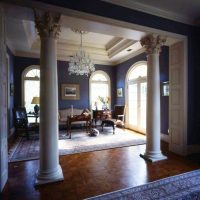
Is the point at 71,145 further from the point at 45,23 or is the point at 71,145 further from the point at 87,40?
the point at 87,40

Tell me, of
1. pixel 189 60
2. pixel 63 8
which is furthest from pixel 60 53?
pixel 189 60

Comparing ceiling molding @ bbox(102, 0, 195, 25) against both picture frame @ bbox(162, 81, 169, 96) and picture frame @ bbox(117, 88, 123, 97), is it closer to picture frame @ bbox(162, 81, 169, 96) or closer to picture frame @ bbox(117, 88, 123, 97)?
picture frame @ bbox(162, 81, 169, 96)

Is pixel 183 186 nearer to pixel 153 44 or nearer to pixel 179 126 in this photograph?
pixel 179 126

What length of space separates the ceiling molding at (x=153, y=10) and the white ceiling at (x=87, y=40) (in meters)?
0.43

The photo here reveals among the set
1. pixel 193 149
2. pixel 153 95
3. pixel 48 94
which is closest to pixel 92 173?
pixel 48 94

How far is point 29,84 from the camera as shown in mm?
6656

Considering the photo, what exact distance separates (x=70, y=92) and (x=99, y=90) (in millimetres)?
1427

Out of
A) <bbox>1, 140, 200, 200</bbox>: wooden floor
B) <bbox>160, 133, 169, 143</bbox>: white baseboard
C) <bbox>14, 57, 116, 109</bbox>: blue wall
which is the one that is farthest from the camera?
<bbox>14, 57, 116, 109</bbox>: blue wall

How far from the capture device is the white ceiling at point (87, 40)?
310cm

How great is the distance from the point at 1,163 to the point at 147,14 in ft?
12.4

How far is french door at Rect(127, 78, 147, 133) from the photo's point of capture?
611 centimetres

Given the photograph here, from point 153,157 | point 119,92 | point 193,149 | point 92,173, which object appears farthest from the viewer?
point 119,92

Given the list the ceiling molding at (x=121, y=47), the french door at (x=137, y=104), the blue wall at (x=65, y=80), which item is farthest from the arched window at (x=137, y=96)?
the blue wall at (x=65, y=80)

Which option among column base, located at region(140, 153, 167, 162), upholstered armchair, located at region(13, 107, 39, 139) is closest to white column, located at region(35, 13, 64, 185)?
column base, located at region(140, 153, 167, 162)
